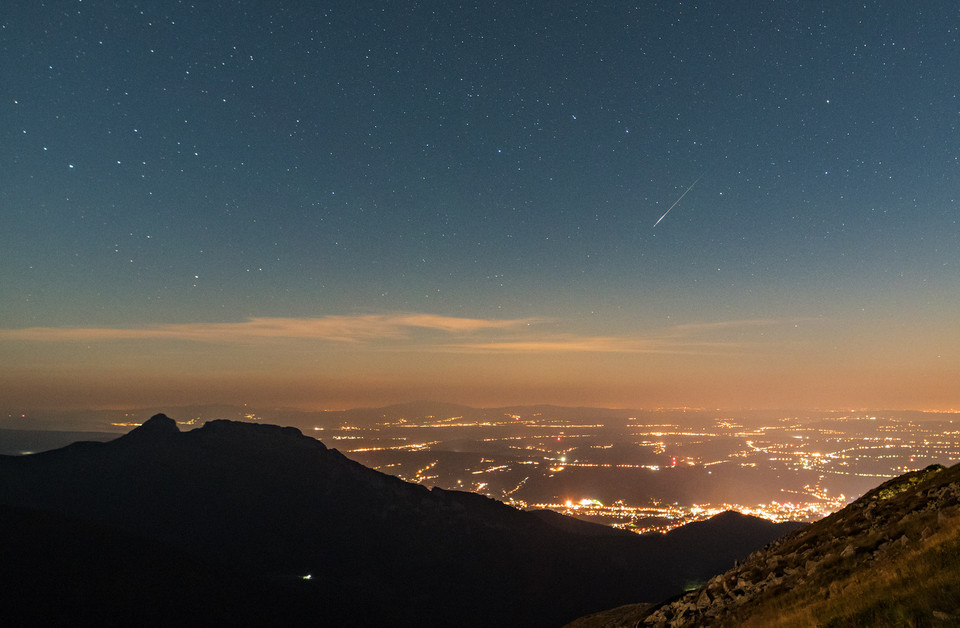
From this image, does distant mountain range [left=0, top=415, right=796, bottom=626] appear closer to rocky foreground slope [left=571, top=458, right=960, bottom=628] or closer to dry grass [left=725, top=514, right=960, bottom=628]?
rocky foreground slope [left=571, top=458, right=960, bottom=628]

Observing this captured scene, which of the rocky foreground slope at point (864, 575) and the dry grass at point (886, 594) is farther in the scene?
the rocky foreground slope at point (864, 575)

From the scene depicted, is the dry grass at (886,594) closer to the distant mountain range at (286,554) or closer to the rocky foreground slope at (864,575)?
the rocky foreground slope at (864,575)

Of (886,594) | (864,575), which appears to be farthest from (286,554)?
(886,594)

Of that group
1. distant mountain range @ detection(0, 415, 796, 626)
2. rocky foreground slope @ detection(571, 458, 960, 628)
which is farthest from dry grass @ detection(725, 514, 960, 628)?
distant mountain range @ detection(0, 415, 796, 626)

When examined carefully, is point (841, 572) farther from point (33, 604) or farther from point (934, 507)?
point (33, 604)

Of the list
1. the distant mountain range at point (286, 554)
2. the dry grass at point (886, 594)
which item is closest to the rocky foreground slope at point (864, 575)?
the dry grass at point (886, 594)

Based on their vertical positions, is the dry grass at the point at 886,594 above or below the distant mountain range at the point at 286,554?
above
